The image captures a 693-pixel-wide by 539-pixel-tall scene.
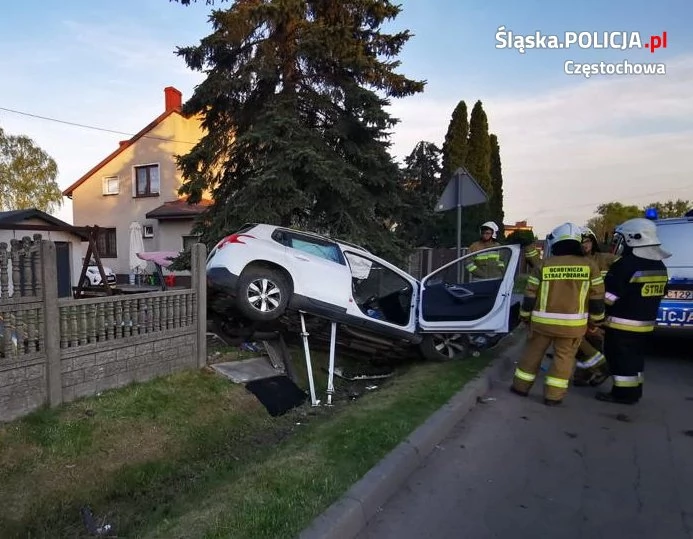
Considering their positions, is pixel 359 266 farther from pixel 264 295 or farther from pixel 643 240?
pixel 643 240

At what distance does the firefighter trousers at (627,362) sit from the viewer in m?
4.75

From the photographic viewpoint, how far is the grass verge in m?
2.80

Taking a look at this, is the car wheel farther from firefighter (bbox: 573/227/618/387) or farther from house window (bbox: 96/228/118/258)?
house window (bbox: 96/228/118/258)

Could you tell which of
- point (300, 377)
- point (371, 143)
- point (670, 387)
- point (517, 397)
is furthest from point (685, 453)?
point (371, 143)

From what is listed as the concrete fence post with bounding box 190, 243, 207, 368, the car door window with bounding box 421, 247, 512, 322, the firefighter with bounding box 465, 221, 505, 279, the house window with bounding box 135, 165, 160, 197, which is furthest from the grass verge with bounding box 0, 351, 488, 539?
the house window with bounding box 135, 165, 160, 197

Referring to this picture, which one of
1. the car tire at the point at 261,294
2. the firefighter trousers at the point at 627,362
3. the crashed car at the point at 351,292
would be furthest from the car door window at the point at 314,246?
the firefighter trousers at the point at 627,362

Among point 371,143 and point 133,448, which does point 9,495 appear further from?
point 371,143

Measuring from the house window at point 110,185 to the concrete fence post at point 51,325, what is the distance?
70.7 ft

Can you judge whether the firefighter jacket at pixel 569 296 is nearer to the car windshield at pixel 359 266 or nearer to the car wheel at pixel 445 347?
the car wheel at pixel 445 347

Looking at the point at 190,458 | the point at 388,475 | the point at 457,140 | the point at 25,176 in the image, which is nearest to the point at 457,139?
the point at 457,140

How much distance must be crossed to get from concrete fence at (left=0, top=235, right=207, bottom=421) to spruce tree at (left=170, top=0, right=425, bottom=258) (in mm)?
3735

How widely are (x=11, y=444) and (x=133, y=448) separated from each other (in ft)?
2.85

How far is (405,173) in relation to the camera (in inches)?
400

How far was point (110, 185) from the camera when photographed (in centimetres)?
2391
